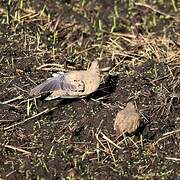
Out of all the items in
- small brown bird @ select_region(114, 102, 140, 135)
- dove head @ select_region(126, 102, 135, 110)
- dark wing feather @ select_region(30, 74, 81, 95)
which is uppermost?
dark wing feather @ select_region(30, 74, 81, 95)

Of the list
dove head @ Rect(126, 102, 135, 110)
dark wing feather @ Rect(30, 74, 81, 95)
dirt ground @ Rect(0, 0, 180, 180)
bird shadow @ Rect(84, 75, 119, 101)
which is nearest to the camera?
dirt ground @ Rect(0, 0, 180, 180)

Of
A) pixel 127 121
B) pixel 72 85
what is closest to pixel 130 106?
pixel 127 121

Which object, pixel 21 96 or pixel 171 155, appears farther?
pixel 21 96

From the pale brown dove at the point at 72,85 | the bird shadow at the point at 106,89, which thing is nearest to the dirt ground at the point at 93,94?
the bird shadow at the point at 106,89

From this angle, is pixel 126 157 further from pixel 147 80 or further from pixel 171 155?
pixel 147 80

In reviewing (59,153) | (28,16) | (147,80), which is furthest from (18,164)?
(28,16)

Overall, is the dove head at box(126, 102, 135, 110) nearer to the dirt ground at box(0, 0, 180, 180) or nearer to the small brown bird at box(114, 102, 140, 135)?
the small brown bird at box(114, 102, 140, 135)

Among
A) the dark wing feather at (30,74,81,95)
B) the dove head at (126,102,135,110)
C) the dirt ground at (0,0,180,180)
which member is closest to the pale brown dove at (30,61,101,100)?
the dark wing feather at (30,74,81,95)
